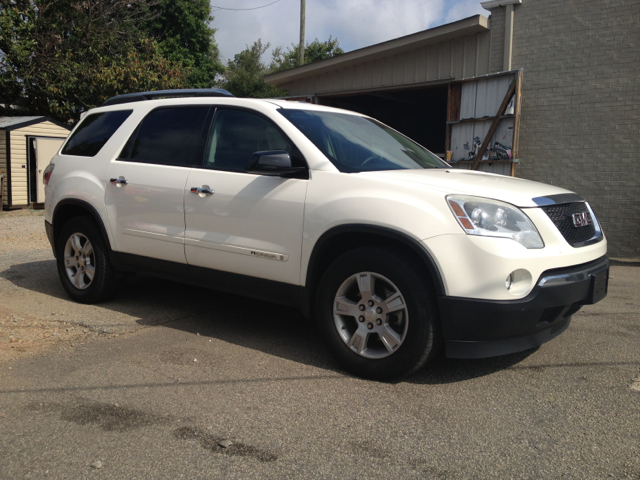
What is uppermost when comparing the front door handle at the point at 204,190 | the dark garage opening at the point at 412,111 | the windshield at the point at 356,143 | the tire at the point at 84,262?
the dark garage opening at the point at 412,111

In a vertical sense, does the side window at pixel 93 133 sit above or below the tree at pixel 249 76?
below

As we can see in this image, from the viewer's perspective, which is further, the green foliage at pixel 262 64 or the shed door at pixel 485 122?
the green foliage at pixel 262 64

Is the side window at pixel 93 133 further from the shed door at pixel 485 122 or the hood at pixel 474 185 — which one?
the shed door at pixel 485 122

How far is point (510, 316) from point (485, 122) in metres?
7.93

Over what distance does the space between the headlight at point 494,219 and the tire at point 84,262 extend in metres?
3.48

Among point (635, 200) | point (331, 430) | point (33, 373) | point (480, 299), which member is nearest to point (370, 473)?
point (331, 430)

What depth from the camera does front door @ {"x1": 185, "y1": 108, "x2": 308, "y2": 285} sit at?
4.11 metres

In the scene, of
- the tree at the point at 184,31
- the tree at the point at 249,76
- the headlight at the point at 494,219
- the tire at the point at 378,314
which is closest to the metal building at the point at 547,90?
the headlight at the point at 494,219

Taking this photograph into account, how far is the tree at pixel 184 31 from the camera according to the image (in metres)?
27.4

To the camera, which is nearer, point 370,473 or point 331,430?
point 370,473

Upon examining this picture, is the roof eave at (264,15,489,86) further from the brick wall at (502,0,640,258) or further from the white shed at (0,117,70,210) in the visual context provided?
the white shed at (0,117,70,210)

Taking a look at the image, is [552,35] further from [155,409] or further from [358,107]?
[155,409]

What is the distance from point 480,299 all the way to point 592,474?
1.06 metres

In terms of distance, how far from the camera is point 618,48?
9.36m
